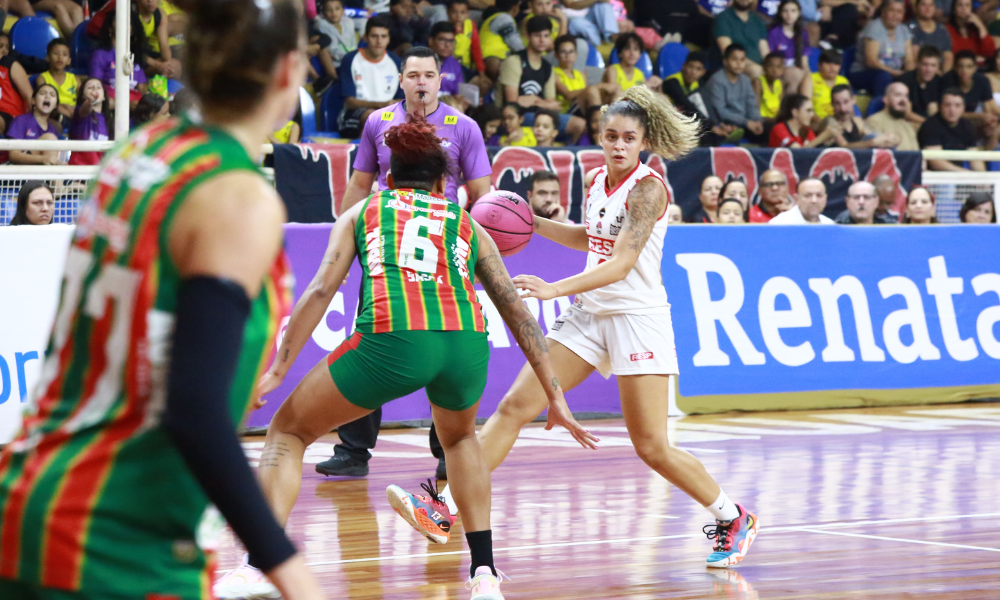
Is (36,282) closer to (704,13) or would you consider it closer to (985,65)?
(704,13)

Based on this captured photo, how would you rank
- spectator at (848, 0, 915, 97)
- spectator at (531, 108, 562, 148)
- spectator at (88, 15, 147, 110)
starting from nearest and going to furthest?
1. spectator at (88, 15, 147, 110)
2. spectator at (531, 108, 562, 148)
3. spectator at (848, 0, 915, 97)

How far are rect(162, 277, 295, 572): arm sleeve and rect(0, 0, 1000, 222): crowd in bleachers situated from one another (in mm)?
10390

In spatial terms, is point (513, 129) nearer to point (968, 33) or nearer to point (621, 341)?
point (621, 341)

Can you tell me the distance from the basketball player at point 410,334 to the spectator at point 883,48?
14.4 meters

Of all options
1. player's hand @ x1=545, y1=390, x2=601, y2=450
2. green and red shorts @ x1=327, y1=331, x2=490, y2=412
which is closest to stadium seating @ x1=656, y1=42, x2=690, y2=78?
green and red shorts @ x1=327, y1=331, x2=490, y2=412

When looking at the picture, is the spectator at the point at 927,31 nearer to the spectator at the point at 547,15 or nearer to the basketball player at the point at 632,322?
the spectator at the point at 547,15

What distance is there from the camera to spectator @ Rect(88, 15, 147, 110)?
1260 cm

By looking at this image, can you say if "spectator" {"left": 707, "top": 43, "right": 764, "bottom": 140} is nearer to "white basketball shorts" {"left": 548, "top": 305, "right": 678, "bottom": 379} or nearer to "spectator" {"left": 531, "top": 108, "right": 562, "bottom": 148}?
"spectator" {"left": 531, "top": 108, "right": 562, "bottom": 148}

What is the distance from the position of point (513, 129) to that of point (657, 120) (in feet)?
26.7

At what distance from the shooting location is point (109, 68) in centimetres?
1266

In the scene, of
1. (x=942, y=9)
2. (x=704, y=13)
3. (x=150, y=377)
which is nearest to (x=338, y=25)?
(x=704, y=13)

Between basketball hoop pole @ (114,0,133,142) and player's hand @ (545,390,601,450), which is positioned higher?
basketball hoop pole @ (114,0,133,142)

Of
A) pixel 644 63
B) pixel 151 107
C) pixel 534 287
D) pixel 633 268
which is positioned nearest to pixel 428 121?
pixel 633 268

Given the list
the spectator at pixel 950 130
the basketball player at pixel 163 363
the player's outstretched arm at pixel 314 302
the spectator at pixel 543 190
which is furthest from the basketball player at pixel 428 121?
the spectator at pixel 950 130
